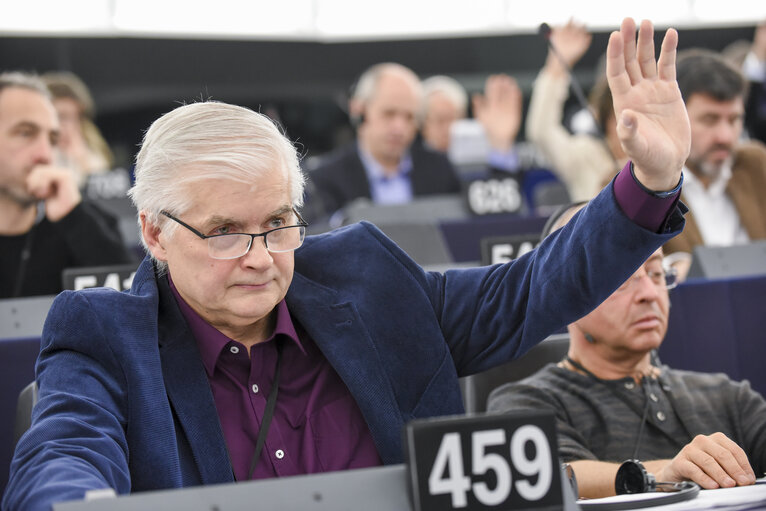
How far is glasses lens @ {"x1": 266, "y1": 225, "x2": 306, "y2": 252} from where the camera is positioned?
1.64 meters

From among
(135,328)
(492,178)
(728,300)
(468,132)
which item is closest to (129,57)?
(468,132)

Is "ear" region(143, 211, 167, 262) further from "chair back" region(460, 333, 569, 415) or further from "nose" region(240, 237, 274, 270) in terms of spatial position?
"chair back" region(460, 333, 569, 415)

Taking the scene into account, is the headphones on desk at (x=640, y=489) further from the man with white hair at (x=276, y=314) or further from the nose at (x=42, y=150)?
the nose at (x=42, y=150)

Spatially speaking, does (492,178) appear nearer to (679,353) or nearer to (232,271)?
(679,353)

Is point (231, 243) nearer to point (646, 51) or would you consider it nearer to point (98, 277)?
point (646, 51)

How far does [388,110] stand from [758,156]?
209cm

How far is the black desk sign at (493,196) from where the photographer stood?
4.52 metres

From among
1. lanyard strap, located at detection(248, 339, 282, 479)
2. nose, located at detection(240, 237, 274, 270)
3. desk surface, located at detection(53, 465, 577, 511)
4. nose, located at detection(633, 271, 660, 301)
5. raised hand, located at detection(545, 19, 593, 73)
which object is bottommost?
lanyard strap, located at detection(248, 339, 282, 479)

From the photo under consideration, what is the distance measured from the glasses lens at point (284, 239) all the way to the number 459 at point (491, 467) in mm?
574

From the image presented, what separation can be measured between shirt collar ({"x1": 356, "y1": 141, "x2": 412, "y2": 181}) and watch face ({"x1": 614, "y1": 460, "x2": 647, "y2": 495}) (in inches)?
151

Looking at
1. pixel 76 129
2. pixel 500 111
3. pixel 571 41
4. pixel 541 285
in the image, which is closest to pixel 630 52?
pixel 541 285

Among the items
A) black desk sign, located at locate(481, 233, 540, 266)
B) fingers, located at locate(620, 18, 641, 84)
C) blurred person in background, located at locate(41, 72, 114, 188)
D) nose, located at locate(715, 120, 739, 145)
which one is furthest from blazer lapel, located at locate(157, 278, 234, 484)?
blurred person in background, located at locate(41, 72, 114, 188)

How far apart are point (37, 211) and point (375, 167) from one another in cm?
232

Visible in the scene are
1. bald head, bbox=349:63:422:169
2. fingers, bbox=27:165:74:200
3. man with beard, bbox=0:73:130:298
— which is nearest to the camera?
man with beard, bbox=0:73:130:298
